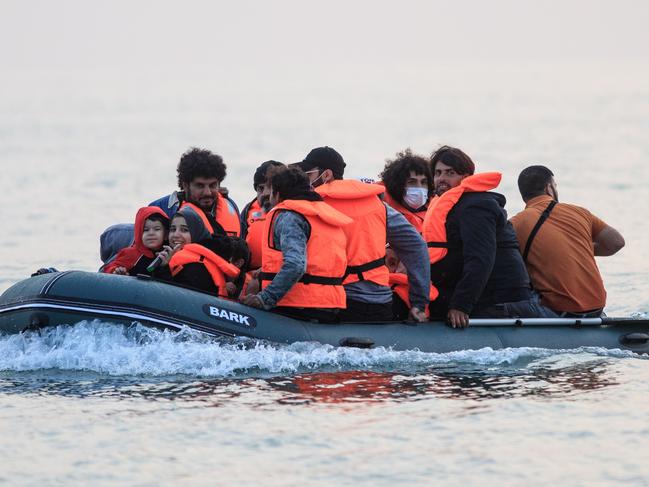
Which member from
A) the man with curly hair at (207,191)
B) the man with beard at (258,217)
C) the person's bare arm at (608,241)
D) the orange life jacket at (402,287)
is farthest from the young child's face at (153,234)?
the person's bare arm at (608,241)

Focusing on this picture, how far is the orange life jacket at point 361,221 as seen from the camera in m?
8.84

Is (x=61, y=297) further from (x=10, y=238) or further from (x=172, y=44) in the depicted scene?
(x=172, y=44)

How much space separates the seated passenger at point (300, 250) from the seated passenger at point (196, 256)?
27cm

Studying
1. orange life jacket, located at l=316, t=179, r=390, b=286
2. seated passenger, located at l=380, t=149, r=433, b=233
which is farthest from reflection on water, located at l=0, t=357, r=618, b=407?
seated passenger, located at l=380, t=149, r=433, b=233

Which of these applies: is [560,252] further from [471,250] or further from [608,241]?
[471,250]

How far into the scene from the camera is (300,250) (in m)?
8.62

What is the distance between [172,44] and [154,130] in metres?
102

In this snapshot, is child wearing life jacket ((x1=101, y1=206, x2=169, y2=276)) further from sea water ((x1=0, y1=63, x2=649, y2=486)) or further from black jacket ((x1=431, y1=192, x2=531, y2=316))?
black jacket ((x1=431, y1=192, x2=531, y2=316))

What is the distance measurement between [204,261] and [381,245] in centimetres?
109

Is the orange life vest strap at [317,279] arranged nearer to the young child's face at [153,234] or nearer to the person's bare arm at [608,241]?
the young child's face at [153,234]

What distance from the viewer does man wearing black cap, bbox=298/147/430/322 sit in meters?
8.85

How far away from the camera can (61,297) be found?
8570 mm

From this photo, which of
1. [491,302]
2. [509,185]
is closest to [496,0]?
[509,185]

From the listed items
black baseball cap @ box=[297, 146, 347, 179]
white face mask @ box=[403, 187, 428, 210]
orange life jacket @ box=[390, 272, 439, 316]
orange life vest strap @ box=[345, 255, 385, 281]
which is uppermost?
black baseball cap @ box=[297, 146, 347, 179]
